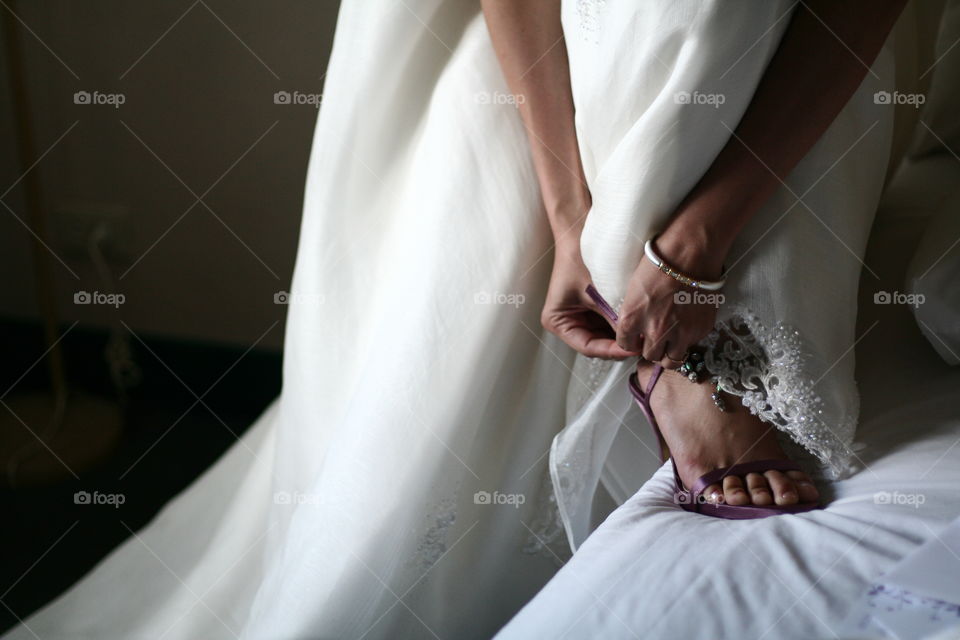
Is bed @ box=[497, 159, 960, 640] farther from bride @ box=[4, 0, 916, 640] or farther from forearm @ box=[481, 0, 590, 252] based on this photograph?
forearm @ box=[481, 0, 590, 252]

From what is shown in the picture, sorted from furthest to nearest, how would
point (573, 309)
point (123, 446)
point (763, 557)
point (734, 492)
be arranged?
1. point (123, 446)
2. point (573, 309)
3. point (734, 492)
4. point (763, 557)

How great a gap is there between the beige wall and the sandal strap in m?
0.89

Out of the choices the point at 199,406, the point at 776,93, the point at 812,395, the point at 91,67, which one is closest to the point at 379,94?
the point at 776,93

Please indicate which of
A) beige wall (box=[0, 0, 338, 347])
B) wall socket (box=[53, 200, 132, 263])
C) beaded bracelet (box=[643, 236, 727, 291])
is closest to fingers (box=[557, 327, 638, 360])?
beaded bracelet (box=[643, 236, 727, 291])

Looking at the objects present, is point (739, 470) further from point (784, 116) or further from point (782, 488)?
point (784, 116)

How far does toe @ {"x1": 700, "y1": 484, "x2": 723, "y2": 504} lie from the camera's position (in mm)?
673

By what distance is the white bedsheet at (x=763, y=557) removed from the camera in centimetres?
53

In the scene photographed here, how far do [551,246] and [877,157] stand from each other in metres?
0.29

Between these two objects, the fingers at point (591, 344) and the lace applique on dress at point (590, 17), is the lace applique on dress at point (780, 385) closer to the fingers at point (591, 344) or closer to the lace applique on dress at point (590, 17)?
the fingers at point (591, 344)

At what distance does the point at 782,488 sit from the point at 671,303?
6.6 inches

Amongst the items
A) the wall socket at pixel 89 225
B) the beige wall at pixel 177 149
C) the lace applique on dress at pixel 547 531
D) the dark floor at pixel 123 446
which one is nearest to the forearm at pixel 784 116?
the lace applique on dress at pixel 547 531

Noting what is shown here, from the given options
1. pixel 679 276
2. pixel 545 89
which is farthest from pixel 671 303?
pixel 545 89

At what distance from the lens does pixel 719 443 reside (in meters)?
0.70

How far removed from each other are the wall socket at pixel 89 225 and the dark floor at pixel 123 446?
0.57 ft
